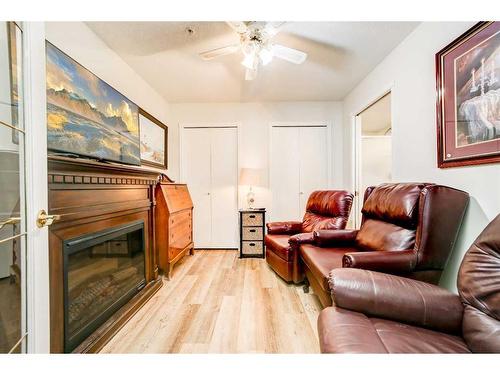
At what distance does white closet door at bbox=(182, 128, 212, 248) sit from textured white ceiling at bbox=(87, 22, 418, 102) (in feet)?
2.14

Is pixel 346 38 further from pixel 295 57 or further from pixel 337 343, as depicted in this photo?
pixel 337 343

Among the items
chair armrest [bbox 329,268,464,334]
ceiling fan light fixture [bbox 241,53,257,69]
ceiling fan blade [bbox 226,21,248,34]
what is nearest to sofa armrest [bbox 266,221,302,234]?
chair armrest [bbox 329,268,464,334]

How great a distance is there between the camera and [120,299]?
1776 mm

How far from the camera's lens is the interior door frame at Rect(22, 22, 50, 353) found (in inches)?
36.1

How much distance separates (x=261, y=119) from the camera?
370cm

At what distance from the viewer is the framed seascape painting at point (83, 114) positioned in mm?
1479

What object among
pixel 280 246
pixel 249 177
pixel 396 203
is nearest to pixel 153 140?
pixel 249 177

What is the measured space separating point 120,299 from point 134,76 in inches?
94.6

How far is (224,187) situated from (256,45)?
2.32m

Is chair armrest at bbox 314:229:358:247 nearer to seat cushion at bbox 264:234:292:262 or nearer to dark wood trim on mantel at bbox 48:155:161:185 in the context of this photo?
seat cushion at bbox 264:234:292:262

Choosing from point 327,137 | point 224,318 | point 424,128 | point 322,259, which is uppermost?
point 327,137

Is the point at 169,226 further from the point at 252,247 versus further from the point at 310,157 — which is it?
the point at 310,157
